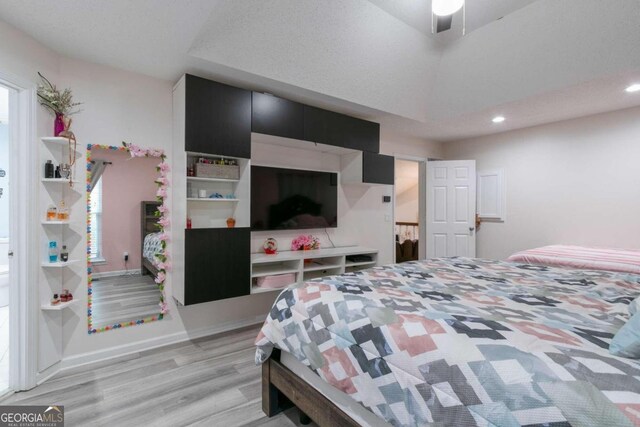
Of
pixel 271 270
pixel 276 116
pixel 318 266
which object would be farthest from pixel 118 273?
pixel 276 116

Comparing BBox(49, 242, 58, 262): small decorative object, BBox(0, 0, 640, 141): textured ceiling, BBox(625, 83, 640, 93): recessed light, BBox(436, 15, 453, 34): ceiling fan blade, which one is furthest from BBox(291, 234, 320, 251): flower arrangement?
BBox(625, 83, 640, 93): recessed light

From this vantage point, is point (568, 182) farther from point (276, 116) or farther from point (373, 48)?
point (276, 116)

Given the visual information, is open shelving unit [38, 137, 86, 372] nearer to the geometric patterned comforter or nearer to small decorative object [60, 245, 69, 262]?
small decorative object [60, 245, 69, 262]

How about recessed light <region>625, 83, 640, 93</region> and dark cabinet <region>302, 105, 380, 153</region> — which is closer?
recessed light <region>625, 83, 640, 93</region>

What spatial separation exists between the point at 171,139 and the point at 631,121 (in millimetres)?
4998

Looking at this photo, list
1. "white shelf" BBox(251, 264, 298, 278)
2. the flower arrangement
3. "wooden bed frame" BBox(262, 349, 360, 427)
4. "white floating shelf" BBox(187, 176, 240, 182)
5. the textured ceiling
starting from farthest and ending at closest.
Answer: the flower arrangement, "white shelf" BBox(251, 264, 298, 278), "white floating shelf" BBox(187, 176, 240, 182), the textured ceiling, "wooden bed frame" BBox(262, 349, 360, 427)

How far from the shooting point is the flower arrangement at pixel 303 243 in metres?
3.55

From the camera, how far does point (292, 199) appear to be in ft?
11.5

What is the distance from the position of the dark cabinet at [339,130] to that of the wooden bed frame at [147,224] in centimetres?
161

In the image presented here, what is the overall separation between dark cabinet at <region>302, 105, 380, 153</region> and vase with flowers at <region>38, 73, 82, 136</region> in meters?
1.97

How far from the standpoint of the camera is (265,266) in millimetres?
3365

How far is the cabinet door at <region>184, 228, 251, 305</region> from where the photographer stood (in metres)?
2.61

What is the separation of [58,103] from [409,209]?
21.5ft

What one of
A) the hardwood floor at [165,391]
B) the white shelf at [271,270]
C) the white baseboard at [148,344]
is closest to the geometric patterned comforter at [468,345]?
the hardwood floor at [165,391]
